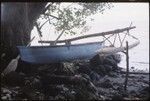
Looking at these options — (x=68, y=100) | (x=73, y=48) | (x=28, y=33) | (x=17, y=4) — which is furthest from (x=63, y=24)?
(x=68, y=100)

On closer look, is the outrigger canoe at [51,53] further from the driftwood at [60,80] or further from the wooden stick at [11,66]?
the driftwood at [60,80]

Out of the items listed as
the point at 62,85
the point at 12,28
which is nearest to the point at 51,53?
the point at 12,28

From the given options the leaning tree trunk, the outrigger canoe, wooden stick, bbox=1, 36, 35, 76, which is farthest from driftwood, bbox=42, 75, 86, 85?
the leaning tree trunk

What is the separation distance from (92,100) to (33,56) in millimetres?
4148

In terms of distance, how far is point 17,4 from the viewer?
36.8 ft

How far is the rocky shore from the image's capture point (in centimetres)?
877

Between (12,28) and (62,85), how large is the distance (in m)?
3.61

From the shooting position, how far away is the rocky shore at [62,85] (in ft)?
28.8

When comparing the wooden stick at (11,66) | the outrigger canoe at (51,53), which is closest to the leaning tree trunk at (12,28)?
the wooden stick at (11,66)

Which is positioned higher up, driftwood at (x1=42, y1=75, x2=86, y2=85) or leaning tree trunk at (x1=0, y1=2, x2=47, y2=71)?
leaning tree trunk at (x1=0, y1=2, x2=47, y2=71)

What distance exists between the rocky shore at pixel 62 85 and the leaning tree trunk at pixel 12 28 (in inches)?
35.3

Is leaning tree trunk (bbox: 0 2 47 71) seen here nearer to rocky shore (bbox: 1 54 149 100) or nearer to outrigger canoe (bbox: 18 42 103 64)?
outrigger canoe (bbox: 18 42 103 64)

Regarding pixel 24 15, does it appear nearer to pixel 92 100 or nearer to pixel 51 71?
pixel 51 71

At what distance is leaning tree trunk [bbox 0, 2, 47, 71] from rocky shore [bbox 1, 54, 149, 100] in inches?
35.3
